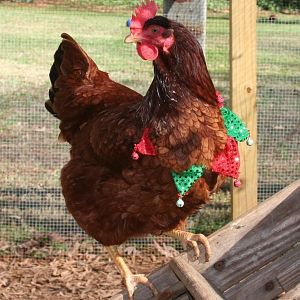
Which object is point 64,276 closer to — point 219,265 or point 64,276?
point 64,276

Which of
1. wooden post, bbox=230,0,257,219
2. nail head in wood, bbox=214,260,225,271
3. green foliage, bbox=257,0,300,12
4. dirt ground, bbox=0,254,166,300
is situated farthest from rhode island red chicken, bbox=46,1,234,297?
green foliage, bbox=257,0,300,12

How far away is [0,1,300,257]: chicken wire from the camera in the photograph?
14.1 feet

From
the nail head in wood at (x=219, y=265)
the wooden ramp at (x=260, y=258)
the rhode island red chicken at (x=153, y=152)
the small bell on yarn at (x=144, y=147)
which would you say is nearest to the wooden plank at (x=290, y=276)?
the wooden ramp at (x=260, y=258)

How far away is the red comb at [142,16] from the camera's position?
7.16 feet

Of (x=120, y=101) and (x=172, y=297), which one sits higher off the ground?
(x=120, y=101)

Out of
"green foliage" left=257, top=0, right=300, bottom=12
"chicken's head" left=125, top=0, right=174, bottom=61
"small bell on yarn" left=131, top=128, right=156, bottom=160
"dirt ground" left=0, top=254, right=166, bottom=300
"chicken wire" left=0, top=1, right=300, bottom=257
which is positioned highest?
"chicken's head" left=125, top=0, right=174, bottom=61

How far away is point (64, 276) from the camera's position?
12.9ft

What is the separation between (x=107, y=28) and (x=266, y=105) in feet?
9.38

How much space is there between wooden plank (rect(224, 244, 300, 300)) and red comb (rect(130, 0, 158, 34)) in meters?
0.88

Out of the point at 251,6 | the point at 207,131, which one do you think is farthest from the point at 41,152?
the point at 207,131

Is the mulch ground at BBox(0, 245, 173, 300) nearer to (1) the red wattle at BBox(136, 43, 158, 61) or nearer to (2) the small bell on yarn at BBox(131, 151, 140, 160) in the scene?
(2) the small bell on yarn at BBox(131, 151, 140, 160)

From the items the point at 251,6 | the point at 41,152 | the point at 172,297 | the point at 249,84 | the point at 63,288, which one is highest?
the point at 251,6

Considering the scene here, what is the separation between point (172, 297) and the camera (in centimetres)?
202

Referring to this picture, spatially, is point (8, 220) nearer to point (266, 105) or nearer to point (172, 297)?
point (266, 105)
